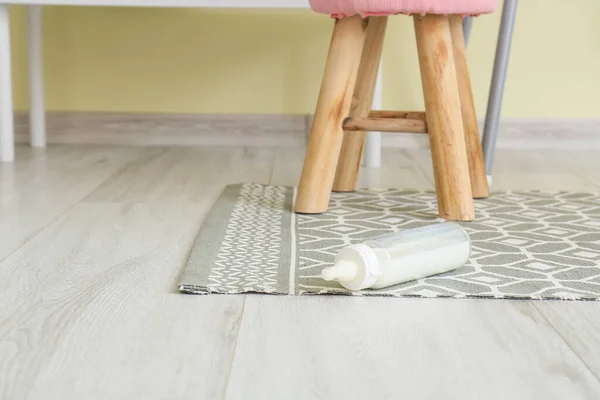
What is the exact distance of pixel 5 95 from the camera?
228 cm

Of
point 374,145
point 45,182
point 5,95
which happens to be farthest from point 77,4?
point 374,145

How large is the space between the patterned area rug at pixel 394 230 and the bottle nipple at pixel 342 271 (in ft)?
0.09

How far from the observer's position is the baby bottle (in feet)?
3.54

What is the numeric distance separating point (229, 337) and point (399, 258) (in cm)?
28

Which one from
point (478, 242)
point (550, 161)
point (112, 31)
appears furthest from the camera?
point (112, 31)

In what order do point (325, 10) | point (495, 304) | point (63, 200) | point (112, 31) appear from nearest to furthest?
1. point (495, 304)
2. point (325, 10)
3. point (63, 200)
4. point (112, 31)

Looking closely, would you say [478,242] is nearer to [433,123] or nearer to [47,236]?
[433,123]

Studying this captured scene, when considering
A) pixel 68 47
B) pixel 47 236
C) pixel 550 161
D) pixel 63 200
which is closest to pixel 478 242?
pixel 47 236

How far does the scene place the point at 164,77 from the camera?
2.71 meters

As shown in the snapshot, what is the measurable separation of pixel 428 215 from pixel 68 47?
1517 millimetres

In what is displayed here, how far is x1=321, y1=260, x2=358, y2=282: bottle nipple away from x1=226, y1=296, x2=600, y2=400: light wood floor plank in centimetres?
3

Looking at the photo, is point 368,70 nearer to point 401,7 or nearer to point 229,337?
point 401,7

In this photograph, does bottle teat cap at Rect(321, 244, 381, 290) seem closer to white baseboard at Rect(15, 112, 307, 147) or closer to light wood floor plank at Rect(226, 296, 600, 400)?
light wood floor plank at Rect(226, 296, 600, 400)

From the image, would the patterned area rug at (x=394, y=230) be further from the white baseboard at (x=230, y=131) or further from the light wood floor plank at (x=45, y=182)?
the white baseboard at (x=230, y=131)
